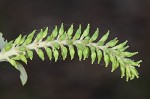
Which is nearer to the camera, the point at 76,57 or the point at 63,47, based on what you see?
the point at 63,47

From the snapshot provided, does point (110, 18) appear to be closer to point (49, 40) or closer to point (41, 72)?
point (41, 72)

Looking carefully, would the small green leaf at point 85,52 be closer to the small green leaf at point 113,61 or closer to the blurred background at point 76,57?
the small green leaf at point 113,61

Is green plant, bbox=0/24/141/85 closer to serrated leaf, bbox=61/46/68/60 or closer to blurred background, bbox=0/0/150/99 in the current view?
serrated leaf, bbox=61/46/68/60

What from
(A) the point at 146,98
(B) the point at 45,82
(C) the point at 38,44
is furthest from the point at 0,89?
(C) the point at 38,44

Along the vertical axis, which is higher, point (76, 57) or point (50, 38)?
point (76, 57)

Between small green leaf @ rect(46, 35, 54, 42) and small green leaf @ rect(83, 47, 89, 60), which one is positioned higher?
small green leaf @ rect(46, 35, 54, 42)

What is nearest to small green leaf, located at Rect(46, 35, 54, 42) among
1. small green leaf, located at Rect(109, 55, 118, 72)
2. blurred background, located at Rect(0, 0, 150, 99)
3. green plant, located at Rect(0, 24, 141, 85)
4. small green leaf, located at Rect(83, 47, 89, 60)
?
green plant, located at Rect(0, 24, 141, 85)

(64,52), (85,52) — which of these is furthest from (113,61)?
(64,52)

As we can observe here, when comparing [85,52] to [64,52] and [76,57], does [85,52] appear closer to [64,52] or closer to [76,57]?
[64,52]

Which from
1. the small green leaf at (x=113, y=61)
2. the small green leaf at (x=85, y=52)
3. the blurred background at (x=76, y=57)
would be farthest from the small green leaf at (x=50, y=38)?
the blurred background at (x=76, y=57)
